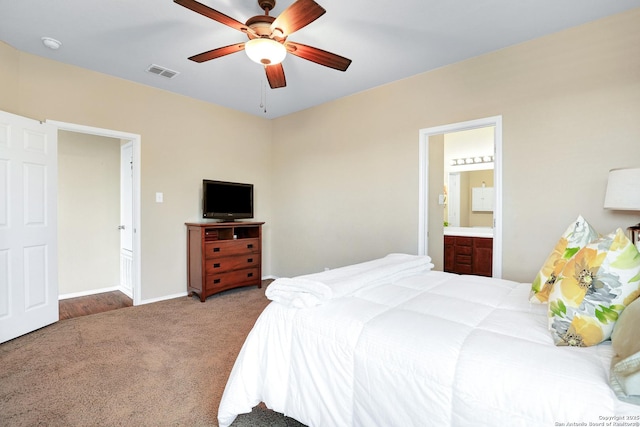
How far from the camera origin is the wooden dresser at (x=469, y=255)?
4.16 metres

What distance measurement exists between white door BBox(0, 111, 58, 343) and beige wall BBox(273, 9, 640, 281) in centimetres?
295

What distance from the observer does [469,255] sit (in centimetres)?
432

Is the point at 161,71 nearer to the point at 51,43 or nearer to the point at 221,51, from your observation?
the point at 51,43

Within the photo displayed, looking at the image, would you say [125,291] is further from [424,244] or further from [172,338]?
[424,244]

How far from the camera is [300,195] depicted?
4.69 meters

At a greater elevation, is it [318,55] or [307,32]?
[307,32]

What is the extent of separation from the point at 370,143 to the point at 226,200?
211cm

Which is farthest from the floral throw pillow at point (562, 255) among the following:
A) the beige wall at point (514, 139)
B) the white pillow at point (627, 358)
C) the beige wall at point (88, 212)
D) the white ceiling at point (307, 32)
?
the beige wall at point (88, 212)

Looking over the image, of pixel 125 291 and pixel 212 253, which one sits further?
pixel 125 291

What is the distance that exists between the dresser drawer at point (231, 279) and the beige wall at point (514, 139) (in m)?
0.91

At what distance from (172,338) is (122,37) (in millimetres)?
2659

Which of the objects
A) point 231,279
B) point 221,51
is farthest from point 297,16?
point 231,279

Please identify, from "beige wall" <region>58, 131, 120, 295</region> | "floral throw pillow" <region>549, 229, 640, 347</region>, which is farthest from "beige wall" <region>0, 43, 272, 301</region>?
"floral throw pillow" <region>549, 229, 640, 347</region>

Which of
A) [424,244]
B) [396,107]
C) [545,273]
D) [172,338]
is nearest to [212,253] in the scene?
[172,338]
